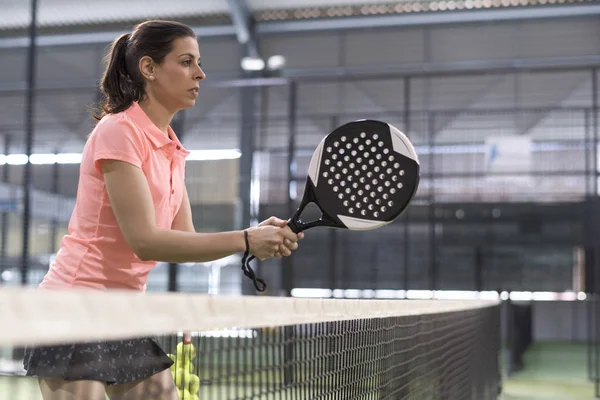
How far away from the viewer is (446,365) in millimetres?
2904

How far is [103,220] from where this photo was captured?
1.44 metres

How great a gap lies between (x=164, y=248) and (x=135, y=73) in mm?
356

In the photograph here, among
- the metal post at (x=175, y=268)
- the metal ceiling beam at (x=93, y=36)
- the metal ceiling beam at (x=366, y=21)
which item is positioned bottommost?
the metal post at (x=175, y=268)

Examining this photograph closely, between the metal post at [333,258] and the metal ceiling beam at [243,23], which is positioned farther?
the metal ceiling beam at [243,23]

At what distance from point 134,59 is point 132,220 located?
345 mm

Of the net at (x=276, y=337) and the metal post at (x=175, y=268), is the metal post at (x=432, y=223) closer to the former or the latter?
the metal post at (x=175, y=268)

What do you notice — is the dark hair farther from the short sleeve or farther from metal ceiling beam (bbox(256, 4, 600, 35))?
metal ceiling beam (bbox(256, 4, 600, 35))

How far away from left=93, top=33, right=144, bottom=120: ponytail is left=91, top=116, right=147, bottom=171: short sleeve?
0.09 m

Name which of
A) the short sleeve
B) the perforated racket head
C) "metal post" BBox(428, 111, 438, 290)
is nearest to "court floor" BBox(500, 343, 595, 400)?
"metal post" BBox(428, 111, 438, 290)

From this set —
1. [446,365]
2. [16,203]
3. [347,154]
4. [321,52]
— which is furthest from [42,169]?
[321,52]

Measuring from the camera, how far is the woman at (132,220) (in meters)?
1.35

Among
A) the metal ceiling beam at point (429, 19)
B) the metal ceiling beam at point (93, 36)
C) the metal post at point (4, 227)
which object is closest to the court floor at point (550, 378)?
the metal post at point (4, 227)

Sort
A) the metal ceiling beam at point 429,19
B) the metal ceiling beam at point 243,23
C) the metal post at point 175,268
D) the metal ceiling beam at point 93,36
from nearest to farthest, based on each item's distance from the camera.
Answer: the metal post at point 175,268, the metal ceiling beam at point 243,23, the metal ceiling beam at point 429,19, the metal ceiling beam at point 93,36

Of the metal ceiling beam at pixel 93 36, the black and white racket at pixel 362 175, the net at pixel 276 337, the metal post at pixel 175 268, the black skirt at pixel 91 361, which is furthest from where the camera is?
the metal ceiling beam at pixel 93 36
